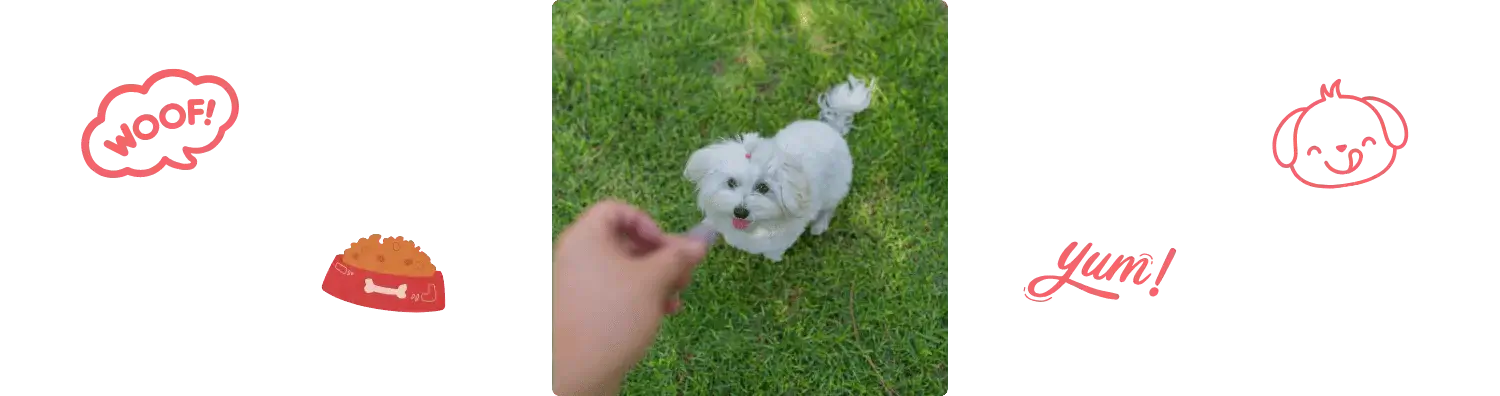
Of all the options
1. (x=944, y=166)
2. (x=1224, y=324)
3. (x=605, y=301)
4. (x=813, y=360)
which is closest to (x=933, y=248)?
(x=944, y=166)

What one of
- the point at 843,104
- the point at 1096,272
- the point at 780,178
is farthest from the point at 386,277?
the point at 1096,272

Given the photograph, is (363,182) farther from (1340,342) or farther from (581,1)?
(1340,342)

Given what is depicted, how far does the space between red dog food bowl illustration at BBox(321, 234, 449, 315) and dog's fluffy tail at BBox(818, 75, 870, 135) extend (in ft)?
5.18

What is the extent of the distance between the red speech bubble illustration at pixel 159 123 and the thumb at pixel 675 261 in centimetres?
146

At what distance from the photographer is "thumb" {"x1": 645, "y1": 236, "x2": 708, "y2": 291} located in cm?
302

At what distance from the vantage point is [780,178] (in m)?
2.29

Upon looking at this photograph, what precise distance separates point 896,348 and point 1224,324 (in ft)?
4.11

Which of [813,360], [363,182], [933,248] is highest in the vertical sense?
[363,182]

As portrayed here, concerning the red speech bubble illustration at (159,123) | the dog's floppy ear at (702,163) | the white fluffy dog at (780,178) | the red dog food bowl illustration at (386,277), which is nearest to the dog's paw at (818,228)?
the white fluffy dog at (780,178)

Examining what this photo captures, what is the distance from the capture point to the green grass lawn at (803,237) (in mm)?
3090

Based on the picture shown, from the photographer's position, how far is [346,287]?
2.20 m

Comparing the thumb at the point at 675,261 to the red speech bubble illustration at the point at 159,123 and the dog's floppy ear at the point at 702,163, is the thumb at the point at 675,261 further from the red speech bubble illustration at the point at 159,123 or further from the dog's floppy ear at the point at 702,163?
the red speech bubble illustration at the point at 159,123

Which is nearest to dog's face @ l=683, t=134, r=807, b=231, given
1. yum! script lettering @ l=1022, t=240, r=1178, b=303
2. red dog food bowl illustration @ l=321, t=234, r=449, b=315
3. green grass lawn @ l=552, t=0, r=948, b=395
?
green grass lawn @ l=552, t=0, r=948, b=395

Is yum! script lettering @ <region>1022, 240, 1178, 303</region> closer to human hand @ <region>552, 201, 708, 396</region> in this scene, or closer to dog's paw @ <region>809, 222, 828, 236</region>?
dog's paw @ <region>809, 222, 828, 236</region>
